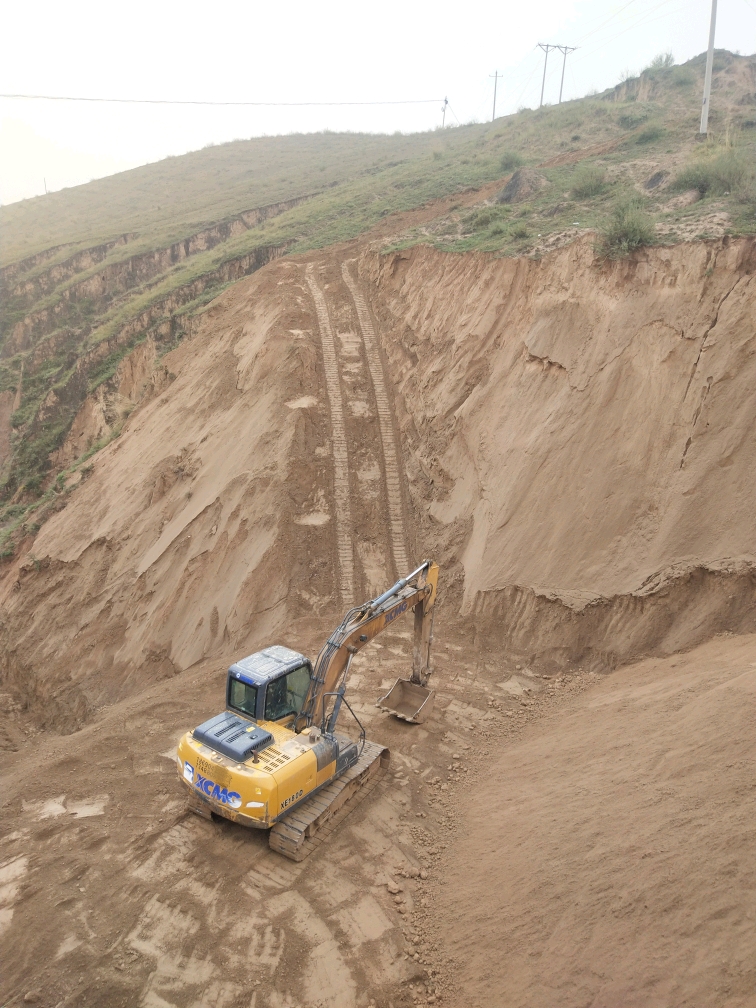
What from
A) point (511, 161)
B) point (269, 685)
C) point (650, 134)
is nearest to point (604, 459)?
point (269, 685)

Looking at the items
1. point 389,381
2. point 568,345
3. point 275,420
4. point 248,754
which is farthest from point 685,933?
point 389,381

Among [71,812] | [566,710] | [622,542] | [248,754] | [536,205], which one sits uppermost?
[536,205]

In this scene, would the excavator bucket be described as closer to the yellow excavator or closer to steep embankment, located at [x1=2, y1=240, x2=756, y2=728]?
the yellow excavator

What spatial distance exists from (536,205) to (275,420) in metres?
9.62

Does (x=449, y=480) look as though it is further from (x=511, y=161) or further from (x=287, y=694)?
(x=511, y=161)

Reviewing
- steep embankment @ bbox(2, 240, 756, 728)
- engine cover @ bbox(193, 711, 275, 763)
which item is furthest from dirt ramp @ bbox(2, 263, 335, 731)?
engine cover @ bbox(193, 711, 275, 763)

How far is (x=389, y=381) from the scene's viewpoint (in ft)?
58.8

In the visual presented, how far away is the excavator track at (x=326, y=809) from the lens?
7520 millimetres

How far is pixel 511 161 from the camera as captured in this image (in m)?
29.4

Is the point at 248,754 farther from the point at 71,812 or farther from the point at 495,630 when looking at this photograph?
the point at 495,630

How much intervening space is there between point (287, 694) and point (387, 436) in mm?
8874

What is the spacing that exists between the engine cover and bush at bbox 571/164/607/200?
54.0ft

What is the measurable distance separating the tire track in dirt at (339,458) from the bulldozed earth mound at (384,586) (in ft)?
0.24

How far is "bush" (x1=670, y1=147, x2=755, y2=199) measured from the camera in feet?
50.4
